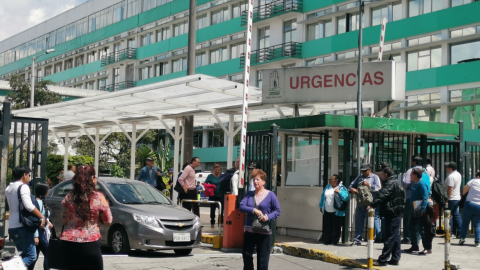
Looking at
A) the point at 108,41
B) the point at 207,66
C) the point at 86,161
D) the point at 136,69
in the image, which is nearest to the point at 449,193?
the point at 86,161

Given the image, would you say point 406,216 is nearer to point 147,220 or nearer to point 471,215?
point 471,215

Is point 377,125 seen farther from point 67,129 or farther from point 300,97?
point 67,129

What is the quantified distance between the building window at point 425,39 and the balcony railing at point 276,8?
9.11 m

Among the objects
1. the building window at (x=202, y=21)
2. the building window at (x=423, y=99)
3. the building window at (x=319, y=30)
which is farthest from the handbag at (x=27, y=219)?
the building window at (x=202, y=21)

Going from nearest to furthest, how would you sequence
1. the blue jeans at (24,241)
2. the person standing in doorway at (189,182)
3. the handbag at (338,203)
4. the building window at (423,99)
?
1. the blue jeans at (24,241)
2. the handbag at (338,203)
3. the person standing in doorway at (189,182)
4. the building window at (423,99)

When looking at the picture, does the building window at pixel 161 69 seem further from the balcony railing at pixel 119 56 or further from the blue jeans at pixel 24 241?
the blue jeans at pixel 24 241

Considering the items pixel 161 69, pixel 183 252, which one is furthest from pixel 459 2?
pixel 161 69

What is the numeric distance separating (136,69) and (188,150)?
4128cm

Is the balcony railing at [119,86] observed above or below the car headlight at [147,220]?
above

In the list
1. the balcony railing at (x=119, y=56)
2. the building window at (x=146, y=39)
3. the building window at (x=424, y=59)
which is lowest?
the building window at (x=424, y=59)

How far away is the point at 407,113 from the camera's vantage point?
3806cm

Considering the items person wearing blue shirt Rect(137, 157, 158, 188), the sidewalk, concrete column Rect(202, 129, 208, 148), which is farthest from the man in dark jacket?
concrete column Rect(202, 129, 208, 148)

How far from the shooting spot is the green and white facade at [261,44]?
35219 millimetres

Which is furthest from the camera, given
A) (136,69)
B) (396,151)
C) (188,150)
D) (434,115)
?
(136,69)
